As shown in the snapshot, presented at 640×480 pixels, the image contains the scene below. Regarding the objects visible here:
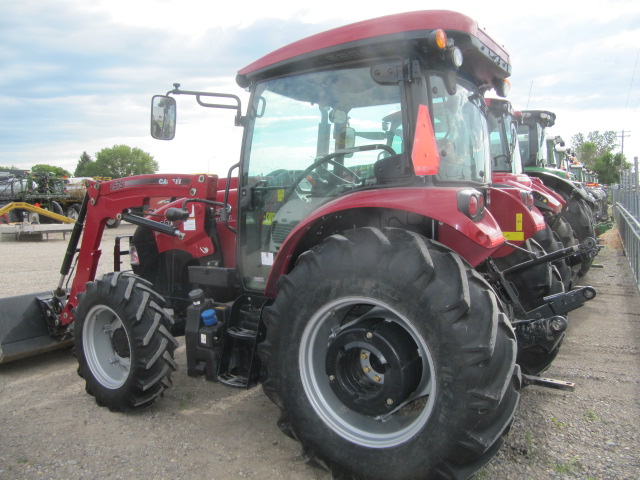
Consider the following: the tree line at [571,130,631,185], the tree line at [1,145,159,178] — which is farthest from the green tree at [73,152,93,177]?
the tree line at [571,130,631,185]

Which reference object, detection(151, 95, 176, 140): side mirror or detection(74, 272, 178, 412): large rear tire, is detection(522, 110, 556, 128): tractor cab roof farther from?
detection(74, 272, 178, 412): large rear tire

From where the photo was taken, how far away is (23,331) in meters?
4.50

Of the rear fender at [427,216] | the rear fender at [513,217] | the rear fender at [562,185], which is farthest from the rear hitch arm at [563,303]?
the rear fender at [562,185]

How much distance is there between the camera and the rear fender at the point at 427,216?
2.39m

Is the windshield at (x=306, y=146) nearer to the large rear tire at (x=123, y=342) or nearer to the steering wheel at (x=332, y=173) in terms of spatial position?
the steering wheel at (x=332, y=173)

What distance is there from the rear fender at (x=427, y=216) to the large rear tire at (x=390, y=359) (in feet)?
0.49

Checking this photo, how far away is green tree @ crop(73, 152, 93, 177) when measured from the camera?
278ft

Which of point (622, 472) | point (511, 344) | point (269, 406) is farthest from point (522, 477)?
point (269, 406)

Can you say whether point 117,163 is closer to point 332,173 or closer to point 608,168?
point 608,168

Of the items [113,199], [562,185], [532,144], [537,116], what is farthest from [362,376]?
[537,116]

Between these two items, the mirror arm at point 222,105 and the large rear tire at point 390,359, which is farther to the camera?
the mirror arm at point 222,105

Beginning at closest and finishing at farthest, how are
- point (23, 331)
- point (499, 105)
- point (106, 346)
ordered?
point (106, 346)
point (23, 331)
point (499, 105)

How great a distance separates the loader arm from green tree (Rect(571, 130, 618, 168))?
6978 centimetres

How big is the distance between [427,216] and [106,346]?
2731mm
